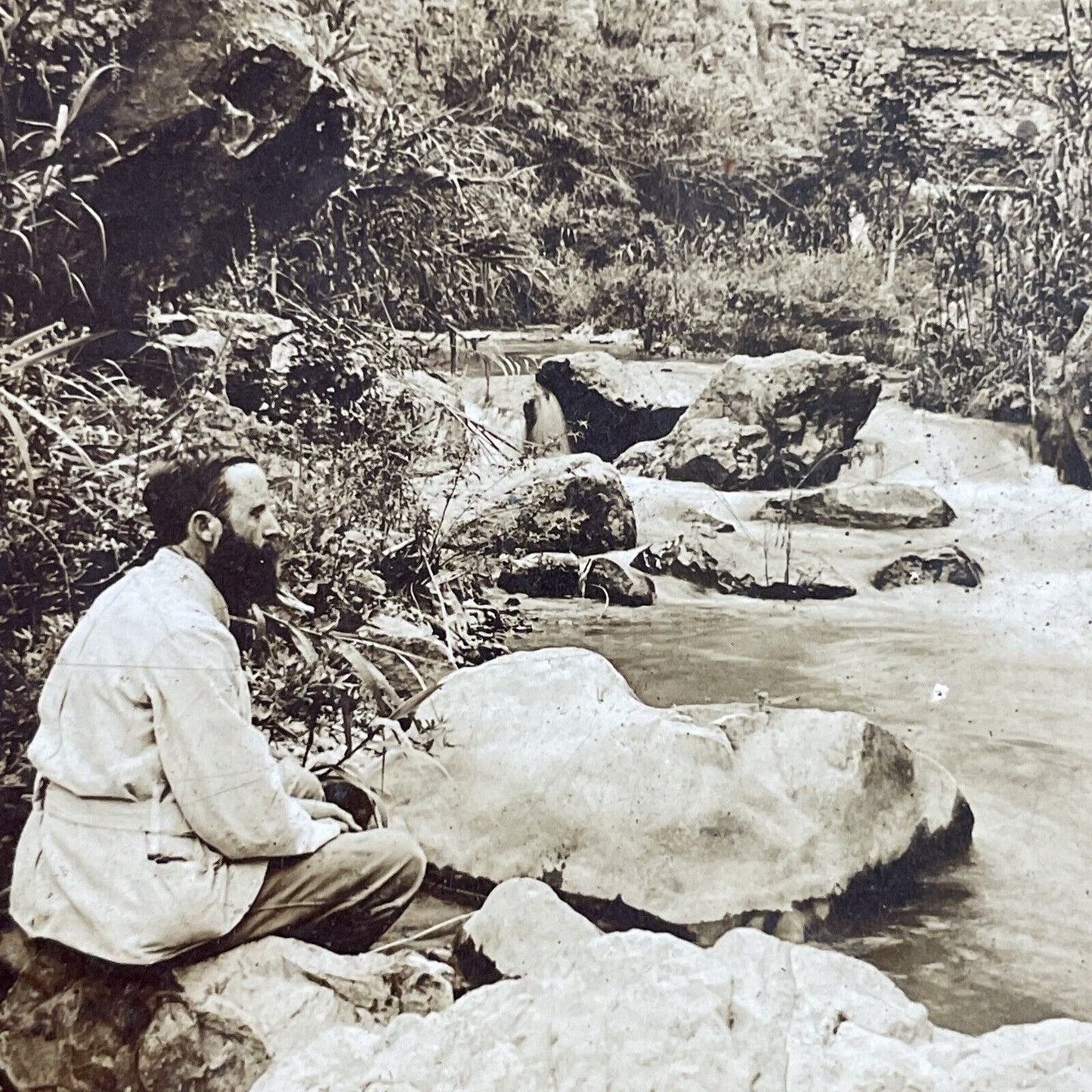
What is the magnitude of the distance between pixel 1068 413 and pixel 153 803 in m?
1.87

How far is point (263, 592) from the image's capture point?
220 centimetres

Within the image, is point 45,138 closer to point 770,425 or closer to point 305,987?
point 770,425

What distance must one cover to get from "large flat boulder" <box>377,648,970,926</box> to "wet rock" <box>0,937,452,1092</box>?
0.26m

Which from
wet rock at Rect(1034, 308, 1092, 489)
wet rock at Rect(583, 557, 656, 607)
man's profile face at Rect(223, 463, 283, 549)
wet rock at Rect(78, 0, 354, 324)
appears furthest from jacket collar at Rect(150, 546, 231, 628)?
wet rock at Rect(1034, 308, 1092, 489)

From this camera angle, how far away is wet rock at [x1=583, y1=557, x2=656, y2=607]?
2182 mm

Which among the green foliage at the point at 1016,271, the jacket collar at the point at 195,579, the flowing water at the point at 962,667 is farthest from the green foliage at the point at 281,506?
the green foliage at the point at 1016,271

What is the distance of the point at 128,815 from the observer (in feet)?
6.55

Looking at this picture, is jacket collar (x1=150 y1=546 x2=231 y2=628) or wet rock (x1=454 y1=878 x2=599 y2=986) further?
jacket collar (x1=150 y1=546 x2=231 y2=628)

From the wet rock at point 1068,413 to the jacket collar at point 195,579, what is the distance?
1611mm

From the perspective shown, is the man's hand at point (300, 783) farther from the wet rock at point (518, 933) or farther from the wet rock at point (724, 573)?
the wet rock at point (724, 573)

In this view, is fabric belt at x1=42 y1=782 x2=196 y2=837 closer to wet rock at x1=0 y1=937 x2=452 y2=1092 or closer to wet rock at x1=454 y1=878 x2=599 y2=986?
wet rock at x1=0 y1=937 x2=452 y2=1092

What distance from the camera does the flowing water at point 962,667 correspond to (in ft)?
6.12

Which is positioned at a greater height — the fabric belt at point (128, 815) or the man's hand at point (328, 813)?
the fabric belt at point (128, 815)

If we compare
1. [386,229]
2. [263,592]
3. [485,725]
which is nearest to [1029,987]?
[485,725]
